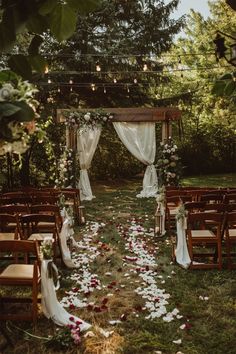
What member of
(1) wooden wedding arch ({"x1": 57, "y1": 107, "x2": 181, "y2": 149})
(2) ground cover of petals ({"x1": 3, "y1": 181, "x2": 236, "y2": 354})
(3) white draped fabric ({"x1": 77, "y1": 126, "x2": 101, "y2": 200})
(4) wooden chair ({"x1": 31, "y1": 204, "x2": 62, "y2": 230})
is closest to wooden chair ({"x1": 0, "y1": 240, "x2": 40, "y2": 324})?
(2) ground cover of petals ({"x1": 3, "y1": 181, "x2": 236, "y2": 354})

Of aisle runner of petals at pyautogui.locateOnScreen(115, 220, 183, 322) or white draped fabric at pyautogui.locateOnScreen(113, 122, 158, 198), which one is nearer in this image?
aisle runner of petals at pyautogui.locateOnScreen(115, 220, 183, 322)

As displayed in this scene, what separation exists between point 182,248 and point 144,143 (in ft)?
26.2

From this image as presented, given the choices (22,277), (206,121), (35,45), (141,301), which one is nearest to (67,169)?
(141,301)

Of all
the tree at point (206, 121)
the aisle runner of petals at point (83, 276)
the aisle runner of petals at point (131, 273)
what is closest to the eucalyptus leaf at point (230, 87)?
the aisle runner of petals at point (131, 273)

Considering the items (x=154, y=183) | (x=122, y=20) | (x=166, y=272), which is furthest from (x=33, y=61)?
(x=122, y=20)

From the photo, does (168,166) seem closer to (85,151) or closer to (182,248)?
(85,151)

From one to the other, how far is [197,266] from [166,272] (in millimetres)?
526

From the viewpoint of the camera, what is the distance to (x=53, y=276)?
472 centimetres

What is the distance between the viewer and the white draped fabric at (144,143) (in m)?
14.1

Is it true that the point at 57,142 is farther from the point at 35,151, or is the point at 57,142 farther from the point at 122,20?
the point at 122,20

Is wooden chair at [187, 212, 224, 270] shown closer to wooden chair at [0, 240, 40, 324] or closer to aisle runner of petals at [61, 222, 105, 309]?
aisle runner of petals at [61, 222, 105, 309]

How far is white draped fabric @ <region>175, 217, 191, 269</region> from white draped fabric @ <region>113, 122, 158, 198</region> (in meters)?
7.32

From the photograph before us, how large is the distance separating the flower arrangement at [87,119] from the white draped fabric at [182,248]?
6.82 metres

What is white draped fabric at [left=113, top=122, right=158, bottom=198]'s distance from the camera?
14141 mm
